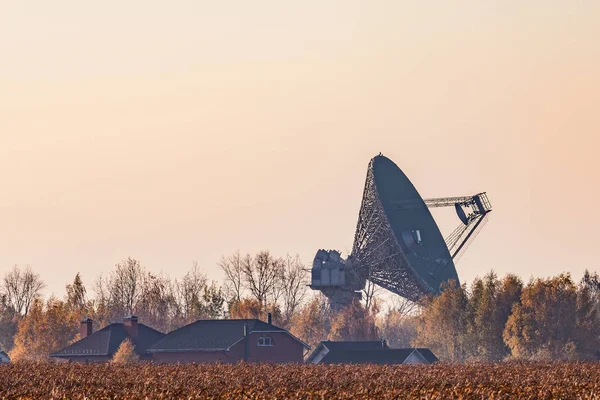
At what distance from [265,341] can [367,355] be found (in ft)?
32.8

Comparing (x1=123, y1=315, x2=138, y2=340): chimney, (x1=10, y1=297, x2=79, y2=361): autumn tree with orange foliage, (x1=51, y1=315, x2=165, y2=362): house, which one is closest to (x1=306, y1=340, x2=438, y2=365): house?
(x1=51, y1=315, x2=165, y2=362): house

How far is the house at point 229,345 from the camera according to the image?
10825 centimetres

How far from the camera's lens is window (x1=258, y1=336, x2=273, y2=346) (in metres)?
111

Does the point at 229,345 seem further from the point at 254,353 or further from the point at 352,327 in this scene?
the point at 352,327

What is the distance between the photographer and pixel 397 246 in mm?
112375

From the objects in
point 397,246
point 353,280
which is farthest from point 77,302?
point 397,246

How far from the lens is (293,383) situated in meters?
63.0

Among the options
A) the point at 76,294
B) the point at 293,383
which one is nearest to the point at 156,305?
the point at 76,294

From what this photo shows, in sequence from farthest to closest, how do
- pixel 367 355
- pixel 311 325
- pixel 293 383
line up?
1. pixel 311 325
2. pixel 367 355
3. pixel 293 383

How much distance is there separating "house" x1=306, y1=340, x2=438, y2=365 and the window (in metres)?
4.89

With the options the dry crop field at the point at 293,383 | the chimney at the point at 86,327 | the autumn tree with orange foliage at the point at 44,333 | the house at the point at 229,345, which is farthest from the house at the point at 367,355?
the autumn tree with orange foliage at the point at 44,333

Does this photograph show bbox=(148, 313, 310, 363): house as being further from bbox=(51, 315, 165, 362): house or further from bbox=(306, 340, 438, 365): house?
bbox=(51, 315, 165, 362): house

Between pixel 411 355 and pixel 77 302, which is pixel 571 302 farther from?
pixel 77 302

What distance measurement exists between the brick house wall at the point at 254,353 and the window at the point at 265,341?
0.85 ft
